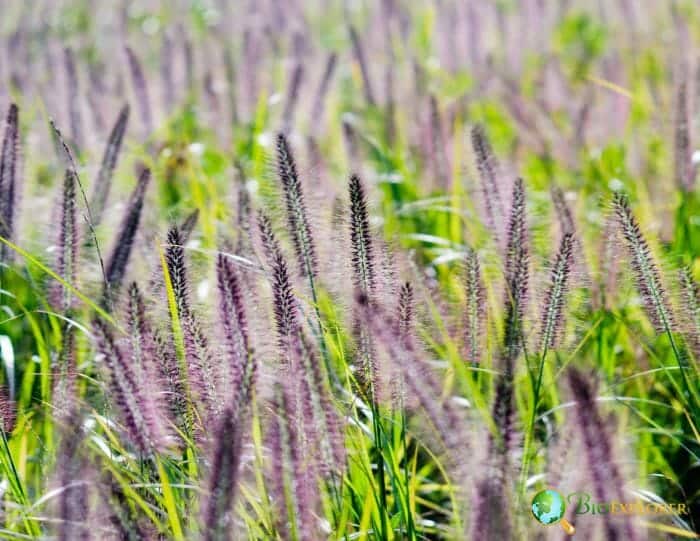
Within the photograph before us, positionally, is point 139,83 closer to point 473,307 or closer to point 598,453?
point 473,307

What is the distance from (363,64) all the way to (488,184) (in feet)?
6.50

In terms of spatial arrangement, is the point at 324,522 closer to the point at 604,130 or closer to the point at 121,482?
the point at 121,482

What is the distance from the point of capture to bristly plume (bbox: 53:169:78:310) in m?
2.18

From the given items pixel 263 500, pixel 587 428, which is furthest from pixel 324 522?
pixel 587 428

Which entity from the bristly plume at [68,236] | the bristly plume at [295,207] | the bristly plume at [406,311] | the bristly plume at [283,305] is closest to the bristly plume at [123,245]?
the bristly plume at [68,236]

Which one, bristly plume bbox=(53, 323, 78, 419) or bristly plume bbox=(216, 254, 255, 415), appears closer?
bristly plume bbox=(216, 254, 255, 415)

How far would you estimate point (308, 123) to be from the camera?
4184mm

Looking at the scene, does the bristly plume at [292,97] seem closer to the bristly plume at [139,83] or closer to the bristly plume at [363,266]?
the bristly plume at [139,83]

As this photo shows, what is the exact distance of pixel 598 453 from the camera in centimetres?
132

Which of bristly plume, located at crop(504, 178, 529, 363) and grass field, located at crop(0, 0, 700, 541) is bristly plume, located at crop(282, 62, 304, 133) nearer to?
grass field, located at crop(0, 0, 700, 541)

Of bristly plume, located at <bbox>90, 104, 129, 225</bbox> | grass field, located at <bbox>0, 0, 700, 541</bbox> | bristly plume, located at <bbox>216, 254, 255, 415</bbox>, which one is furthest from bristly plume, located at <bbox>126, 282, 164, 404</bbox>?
bristly plume, located at <bbox>90, 104, 129, 225</bbox>

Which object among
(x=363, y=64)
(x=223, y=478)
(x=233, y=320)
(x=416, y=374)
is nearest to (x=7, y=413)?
(x=233, y=320)

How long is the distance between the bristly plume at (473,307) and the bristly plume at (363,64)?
2419 millimetres

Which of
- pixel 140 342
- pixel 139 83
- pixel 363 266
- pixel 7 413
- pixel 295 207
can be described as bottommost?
pixel 7 413
